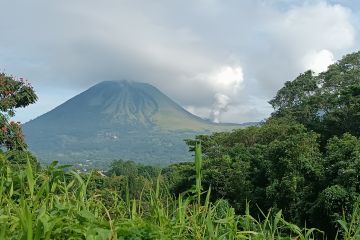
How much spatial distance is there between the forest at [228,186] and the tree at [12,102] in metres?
0.04

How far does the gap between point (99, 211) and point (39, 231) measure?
592mm

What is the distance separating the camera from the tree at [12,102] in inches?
698

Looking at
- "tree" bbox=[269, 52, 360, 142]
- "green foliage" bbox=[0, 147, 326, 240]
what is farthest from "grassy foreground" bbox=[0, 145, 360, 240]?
"tree" bbox=[269, 52, 360, 142]

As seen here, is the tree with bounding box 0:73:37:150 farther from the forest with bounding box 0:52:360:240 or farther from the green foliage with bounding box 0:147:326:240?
the green foliage with bounding box 0:147:326:240

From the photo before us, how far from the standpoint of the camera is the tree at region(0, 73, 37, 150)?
17719 millimetres

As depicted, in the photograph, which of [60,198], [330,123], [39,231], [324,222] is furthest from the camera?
[330,123]

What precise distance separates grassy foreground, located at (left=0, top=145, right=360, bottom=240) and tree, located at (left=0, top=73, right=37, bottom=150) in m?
15.3

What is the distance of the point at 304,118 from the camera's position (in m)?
37.2

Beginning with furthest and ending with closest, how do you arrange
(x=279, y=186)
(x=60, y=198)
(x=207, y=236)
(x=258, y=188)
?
(x=258, y=188), (x=279, y=186), (x=60, y=198), (x=207, y=236)

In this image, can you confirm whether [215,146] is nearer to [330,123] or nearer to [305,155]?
[330,123]

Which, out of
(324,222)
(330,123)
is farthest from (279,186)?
(330,123)

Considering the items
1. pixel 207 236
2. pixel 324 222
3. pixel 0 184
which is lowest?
pixel 324 222

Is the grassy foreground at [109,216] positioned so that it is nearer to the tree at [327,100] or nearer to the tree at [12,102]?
the tree at [12,102]

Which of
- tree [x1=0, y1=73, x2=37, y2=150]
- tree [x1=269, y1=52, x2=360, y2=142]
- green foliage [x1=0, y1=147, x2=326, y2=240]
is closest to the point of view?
green foliage [x1=0, y1=147, x2=326, y2=240]
